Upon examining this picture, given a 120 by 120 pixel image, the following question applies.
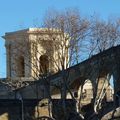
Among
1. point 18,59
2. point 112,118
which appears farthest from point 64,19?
point 112,118

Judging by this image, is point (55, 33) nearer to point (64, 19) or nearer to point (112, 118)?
point (64, 19)

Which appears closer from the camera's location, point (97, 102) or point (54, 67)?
point (97, 102)

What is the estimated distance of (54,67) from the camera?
1469 inches

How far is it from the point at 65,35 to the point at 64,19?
1.07 m

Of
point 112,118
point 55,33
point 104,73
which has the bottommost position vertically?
point 112,118

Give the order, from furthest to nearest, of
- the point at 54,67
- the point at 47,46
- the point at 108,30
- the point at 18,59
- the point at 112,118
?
1. the point at 18,59
2. the point at 54,67
3. the point at 47,46
4. the point at 108,30
5. the point at 112,118

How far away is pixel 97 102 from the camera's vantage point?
33125mm

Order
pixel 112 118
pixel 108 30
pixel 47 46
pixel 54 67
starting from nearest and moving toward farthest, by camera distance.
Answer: pixel 112 118 → pixel 108 30 → pixel 47 46 → pixel 54 67

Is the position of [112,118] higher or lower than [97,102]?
lower

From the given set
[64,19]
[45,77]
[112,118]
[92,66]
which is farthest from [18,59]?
[112,118]

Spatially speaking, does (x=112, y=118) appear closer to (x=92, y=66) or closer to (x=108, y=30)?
(x=108, y=30)

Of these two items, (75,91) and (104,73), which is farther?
(75,91)

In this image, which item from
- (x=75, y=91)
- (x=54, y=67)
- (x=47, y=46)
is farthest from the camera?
(x=75, y=91)

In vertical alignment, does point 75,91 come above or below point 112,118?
above
